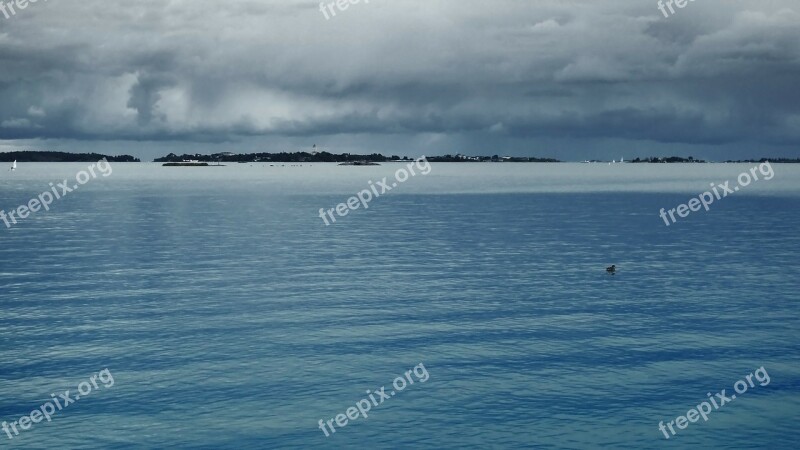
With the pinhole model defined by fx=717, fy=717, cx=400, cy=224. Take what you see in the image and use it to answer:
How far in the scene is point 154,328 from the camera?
1689 inches

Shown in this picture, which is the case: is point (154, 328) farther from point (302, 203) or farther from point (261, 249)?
point (302, 203)

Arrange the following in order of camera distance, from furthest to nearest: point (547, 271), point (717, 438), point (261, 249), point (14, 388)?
point (261, 249), point (547, 271), point (14, 388), point (717, 438)

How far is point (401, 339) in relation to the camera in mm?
40188

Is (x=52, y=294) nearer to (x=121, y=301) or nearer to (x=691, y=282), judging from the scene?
(x=121, y=301)

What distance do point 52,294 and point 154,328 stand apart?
14775 millimetres

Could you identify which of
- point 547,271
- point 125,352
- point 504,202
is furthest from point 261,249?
point 504,202

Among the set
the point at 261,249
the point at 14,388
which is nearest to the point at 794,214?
the point at 261,249

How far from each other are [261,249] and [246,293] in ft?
81.5

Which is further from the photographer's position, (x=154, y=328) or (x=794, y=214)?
(x=794, y=214)

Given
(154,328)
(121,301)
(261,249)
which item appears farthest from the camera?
(261,249)

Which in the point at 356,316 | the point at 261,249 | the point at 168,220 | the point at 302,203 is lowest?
the point at 356,316

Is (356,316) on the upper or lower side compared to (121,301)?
lower

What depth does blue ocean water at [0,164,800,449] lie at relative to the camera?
27812 millimetres

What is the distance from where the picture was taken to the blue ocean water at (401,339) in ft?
91.2
